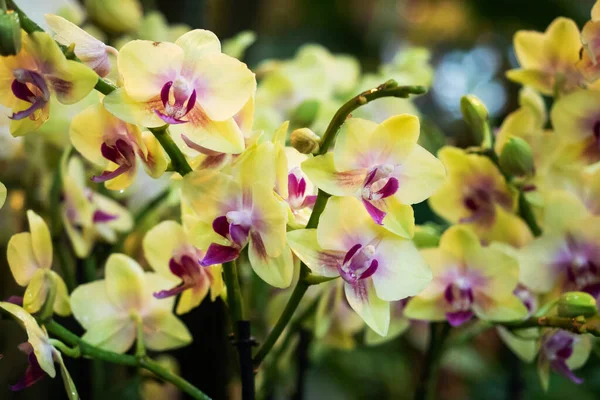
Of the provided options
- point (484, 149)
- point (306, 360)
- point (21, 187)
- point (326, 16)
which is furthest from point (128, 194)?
point (326, 16)

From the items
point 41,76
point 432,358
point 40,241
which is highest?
point 41,76

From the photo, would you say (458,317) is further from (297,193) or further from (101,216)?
(101,216)

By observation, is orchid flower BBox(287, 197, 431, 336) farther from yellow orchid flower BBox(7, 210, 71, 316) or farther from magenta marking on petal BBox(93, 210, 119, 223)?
magenta marking on petal BBox(93, 210, 119, 223)

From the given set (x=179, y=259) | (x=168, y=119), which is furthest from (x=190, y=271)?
(x=168, y=119)

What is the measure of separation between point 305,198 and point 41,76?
14cm

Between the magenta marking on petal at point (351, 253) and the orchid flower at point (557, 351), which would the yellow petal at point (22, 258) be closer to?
the magenta marking on petal at point (351, 253)

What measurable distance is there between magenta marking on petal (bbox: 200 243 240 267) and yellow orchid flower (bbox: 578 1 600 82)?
0.83 feet

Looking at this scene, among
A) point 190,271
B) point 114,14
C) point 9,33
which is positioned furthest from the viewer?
point 114,14

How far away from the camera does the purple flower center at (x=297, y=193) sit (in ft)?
1.11

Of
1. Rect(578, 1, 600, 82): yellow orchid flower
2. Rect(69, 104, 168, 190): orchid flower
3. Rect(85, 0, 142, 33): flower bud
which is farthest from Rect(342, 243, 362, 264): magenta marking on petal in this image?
Rect(85, 0, 142, 33): flower bud

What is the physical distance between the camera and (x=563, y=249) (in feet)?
1.42

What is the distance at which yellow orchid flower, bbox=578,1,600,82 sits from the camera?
1.27 feet

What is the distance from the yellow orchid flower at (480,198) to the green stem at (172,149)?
0.22 meters

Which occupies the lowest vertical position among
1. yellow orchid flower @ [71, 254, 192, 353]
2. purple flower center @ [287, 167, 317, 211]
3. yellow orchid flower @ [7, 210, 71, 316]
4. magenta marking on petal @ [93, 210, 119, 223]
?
magenta marking on petal @ [93, 210, 119, 223]
